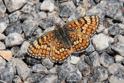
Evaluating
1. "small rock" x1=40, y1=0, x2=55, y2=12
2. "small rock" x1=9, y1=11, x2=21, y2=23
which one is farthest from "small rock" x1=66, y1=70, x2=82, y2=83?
"small rock" x1=9, y1=11, x2=21, y2=23

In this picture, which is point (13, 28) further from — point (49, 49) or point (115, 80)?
point (115, 80)

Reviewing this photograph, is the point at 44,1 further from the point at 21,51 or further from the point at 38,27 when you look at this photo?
the point at 21,51

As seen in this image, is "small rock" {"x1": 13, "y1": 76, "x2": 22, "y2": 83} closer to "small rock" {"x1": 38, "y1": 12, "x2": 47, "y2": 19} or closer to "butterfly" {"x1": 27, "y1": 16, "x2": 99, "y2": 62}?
"butterfly" {"x1": 27, "y1": 16, "x2": 99, "y2": 62}

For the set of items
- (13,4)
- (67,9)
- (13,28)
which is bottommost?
(13,28)

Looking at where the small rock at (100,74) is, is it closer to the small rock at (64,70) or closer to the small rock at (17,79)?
the small rock at (64,70)

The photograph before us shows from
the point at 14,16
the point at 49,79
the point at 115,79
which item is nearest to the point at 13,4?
the point at 14,16

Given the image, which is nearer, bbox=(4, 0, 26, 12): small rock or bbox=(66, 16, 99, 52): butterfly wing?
bbox=(66, 16, 99, 52): butterfly wing

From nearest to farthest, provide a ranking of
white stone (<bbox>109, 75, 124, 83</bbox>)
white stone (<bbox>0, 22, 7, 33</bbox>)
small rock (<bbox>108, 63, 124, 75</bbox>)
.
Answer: white stone (<bbox>109, 75, 124, 83</bbox>) → small rock (<bbox>108, 63, 124, 75</bbox>) → white stone (<bbox>0, 22, 7, 33</bbox>)
